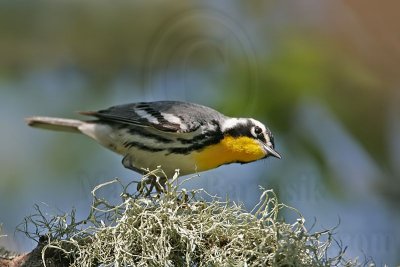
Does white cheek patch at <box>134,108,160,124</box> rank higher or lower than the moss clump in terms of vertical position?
higher

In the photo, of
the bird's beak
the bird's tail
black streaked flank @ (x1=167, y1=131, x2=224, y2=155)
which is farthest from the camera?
the bird's tail

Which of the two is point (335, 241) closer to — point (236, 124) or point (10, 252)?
point (10, 252)

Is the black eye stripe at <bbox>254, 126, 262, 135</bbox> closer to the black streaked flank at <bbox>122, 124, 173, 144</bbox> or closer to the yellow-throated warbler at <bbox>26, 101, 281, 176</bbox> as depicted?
the yellow-throated warbler at <bbox>26, 101, 281, 176</bbox>

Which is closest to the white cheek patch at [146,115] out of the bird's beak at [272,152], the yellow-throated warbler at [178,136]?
the yellow-throated warbler at [178,136]

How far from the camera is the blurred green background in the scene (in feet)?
20.9

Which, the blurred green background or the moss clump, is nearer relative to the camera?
the moss clump

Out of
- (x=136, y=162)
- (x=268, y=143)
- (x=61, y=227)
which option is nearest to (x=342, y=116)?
(x=268, y=143)

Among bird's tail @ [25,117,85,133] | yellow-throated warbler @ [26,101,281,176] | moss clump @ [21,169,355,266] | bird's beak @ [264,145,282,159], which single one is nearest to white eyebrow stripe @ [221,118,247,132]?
yellow-throated warbler @ [26,101,281,176]

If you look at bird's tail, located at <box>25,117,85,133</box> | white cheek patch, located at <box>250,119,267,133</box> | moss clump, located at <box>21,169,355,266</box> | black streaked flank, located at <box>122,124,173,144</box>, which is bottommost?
moss clump, located at <box>21,169,355,266</box>

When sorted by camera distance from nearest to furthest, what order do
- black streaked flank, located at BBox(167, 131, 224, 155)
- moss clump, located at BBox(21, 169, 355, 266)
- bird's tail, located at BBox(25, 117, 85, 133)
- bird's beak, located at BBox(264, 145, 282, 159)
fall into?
1. moss clump, located at BBox(21, 169, 355, 266)
2. black streaked flank, located at BBox(167, 131, 224, 155)
3. bird's beak, located at BBox(264, 145, 282, 159)
4. bird's tail, located at BBox(25, 117, 85, 133)

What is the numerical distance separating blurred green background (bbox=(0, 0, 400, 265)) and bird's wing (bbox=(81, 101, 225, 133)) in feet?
1.62

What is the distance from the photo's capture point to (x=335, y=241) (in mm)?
3961

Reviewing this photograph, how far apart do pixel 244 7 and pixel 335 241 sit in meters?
3.37

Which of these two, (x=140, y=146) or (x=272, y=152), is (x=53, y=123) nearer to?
(x=140, y=146)
